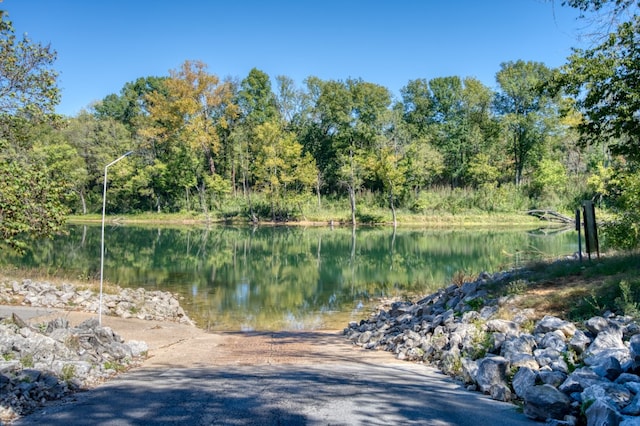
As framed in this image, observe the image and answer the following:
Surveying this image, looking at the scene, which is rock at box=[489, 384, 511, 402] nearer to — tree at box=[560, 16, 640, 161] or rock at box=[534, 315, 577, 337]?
rock at box=[534, 315, 577, 337]

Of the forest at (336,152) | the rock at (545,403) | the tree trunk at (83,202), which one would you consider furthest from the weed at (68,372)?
the tree trunk at (83,202)

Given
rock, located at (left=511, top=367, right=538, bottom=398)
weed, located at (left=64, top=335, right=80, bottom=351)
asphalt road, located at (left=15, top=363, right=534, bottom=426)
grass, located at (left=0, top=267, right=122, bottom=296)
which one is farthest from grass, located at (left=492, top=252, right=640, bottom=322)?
grass, located at (left=0, top=267, right=122, bottom=296)

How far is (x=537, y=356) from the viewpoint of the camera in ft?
20.7

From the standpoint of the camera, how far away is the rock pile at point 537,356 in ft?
15.5

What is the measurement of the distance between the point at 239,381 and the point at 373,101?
51.5 meters

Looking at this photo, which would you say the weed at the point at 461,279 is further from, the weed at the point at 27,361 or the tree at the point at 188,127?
the tree at the point at 188,127

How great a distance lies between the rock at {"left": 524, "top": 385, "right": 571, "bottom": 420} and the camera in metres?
4.84

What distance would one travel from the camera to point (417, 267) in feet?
86.5

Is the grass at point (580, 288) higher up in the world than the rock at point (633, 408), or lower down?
higher up

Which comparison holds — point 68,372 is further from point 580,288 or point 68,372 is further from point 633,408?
point 580,288

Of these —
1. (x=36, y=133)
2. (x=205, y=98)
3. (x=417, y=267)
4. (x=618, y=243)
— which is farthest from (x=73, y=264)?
(x=205, y=98)


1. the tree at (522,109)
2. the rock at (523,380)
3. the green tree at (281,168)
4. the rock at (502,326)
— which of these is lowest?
the rock at (523,380)

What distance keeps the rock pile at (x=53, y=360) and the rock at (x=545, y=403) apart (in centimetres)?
532

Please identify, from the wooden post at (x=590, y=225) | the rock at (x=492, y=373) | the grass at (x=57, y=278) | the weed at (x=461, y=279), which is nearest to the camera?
the rock at (x=492, y=373)
